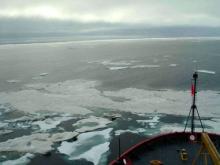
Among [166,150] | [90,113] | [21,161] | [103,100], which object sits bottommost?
[21,161]

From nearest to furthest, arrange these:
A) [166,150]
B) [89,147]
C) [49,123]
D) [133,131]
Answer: [166,150]
[89,147]
[133,131]
[49,123]

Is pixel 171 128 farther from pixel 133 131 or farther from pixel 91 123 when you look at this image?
pixel 91 123

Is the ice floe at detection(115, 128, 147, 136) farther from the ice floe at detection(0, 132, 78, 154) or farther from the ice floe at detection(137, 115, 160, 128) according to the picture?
the ice floe at detection(0, 132, 78, 154)

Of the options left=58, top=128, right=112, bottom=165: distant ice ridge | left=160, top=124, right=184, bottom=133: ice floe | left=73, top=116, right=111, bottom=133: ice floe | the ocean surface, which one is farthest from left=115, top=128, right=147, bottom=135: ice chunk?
left=73, top=116, right=111, bottom=133: ice floe

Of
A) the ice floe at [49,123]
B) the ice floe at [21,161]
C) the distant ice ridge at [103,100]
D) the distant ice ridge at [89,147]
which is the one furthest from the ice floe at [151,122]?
the ice floe at [21,161]

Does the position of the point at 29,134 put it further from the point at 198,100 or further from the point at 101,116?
the point at 198,100

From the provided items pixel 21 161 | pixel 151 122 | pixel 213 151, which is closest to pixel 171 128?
pixel 151 122

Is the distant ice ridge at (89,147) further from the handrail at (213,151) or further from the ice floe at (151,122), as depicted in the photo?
the handrail at (213,151)

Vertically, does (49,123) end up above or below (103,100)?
→ below

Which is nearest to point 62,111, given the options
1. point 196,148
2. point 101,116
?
point 101,116
